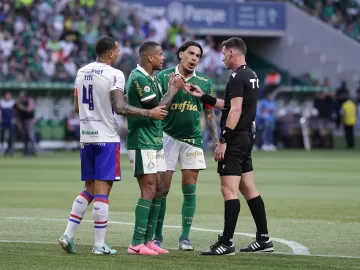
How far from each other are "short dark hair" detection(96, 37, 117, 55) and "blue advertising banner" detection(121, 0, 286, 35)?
36.9m

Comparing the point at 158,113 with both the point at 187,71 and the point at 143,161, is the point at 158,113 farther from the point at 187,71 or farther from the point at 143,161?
the point at 187,71

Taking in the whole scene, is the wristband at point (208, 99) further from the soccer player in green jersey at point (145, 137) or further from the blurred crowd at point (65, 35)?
the blurred crowd at point (65, 35)

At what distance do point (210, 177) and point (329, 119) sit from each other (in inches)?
778

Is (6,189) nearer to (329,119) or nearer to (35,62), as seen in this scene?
(35,62)

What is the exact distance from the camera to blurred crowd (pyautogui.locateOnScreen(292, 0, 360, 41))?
52688 mm

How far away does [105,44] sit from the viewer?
1094 centimetres

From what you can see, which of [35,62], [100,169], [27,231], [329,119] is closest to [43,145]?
[35,62]

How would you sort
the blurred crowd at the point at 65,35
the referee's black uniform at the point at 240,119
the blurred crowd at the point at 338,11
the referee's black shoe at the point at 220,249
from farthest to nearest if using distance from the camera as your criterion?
the blurred crowd at the point at 338,11
the blurred crowd at the point at 65,35
the referee's black uniform at the point at 240,119
the referee's black shoe at the point at 220,249

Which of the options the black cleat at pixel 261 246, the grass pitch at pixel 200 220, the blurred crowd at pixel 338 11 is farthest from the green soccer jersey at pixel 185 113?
the blurred crowd at pixel 338 11

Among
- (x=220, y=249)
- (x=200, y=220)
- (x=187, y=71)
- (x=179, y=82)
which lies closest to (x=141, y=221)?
(x=220, y=249)

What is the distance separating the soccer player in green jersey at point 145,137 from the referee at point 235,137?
466mm

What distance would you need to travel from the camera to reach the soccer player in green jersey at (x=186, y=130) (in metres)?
11.8

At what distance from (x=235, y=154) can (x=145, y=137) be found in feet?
3.19

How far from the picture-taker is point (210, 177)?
974 inches
